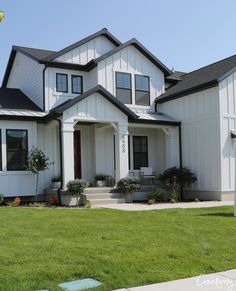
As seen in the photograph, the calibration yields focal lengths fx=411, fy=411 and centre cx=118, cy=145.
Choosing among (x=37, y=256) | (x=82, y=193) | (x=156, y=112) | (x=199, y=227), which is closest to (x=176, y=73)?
(x=156, y=112)

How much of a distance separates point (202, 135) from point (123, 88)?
14.5 ft

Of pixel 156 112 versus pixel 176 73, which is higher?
pixel 176 73

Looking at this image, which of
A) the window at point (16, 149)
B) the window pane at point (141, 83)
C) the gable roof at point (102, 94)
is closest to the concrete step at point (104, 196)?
the window at point (16, 149)

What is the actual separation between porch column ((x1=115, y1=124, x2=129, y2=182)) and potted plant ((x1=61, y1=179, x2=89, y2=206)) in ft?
6.68

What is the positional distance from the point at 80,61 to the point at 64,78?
49.8 inches

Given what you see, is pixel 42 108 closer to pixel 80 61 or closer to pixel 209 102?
pixel 80 61

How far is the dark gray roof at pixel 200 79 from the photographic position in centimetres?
1783

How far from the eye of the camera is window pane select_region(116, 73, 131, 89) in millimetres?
19562

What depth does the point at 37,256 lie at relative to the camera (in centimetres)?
629

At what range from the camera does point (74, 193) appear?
15.4m

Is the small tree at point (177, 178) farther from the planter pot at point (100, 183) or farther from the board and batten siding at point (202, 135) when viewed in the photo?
the planter pot at point (100, 183)

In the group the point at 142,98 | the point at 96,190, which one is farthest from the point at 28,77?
the point at 96,190

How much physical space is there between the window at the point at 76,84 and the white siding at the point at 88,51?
29.4 inches

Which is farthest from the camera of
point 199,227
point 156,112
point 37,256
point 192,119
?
point 156,112
